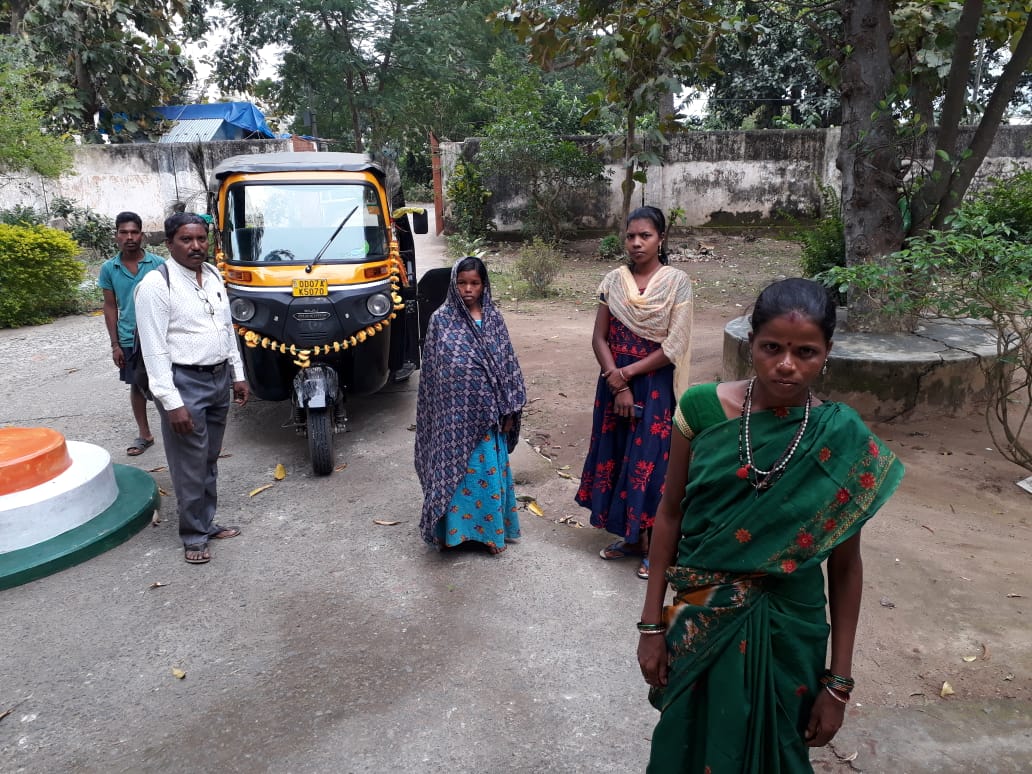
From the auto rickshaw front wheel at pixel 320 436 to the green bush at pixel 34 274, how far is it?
269 inches

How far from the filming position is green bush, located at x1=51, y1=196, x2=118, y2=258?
1440cm

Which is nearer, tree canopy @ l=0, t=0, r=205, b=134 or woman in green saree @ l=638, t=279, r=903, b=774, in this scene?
woman in green saree @ l=638, t=279, r=903, b=774

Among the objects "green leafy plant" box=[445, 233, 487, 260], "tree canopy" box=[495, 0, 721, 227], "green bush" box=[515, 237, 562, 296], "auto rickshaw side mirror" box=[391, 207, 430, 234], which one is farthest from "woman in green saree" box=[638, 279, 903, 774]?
"green leafy plant" box=[445, 233, 487, 260]

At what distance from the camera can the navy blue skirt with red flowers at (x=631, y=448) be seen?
3482mm

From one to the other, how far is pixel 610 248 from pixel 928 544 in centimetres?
1050

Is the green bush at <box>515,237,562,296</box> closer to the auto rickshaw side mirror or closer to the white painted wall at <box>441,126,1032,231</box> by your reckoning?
the auto rickshaw side mirror

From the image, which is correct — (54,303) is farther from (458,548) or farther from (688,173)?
(688,173)

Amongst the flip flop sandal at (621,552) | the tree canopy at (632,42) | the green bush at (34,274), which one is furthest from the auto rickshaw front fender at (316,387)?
the green bush at (34,274)

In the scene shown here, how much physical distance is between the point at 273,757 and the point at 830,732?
70.0 inches

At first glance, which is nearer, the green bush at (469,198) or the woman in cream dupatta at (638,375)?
the woman in cream dupatta at (638,375)

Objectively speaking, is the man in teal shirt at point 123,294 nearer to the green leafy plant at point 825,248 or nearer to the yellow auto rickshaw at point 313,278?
the yellow auto rickshaw at point 313,278

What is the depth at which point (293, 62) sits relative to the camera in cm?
2208

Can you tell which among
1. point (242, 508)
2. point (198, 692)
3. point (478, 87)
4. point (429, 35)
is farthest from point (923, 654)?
point (478, 87)

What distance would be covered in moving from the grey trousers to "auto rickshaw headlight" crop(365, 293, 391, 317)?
1.48m
